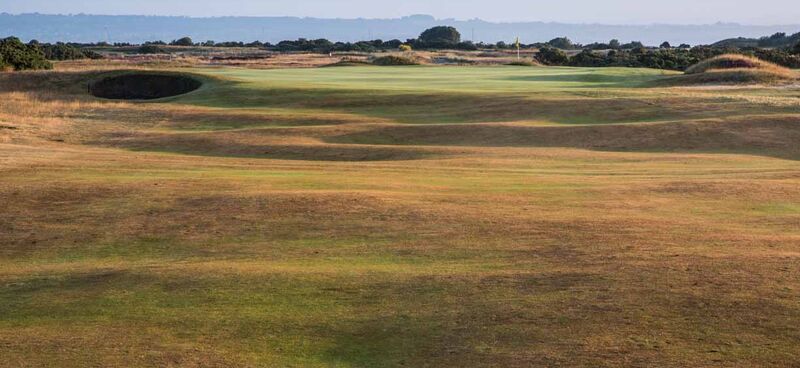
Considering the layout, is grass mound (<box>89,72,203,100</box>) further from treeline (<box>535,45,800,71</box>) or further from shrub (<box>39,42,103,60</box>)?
shrub (<box>39,42,103,60</box>)

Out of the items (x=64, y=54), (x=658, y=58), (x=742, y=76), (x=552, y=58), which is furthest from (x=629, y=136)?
(x=64, y=54)

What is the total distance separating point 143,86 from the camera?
163ft

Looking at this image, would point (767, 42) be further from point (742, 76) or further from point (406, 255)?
point (406, 255)

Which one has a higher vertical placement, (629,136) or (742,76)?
(742,76)

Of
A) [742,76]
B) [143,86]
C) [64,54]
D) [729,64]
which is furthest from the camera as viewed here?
[64,54]

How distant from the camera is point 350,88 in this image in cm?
4469

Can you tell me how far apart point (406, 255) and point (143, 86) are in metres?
38.3

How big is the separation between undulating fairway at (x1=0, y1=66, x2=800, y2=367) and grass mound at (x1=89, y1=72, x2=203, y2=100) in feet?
62.3

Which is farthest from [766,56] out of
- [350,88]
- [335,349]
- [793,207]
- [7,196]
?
[335,349]

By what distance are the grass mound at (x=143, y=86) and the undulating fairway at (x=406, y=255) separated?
18993mm

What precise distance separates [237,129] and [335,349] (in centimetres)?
2485

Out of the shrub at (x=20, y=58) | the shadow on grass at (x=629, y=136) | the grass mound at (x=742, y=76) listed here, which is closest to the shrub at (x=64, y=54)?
the shrub at (x=20, y=58)

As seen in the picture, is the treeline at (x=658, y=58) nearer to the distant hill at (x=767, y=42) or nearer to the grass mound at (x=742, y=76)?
the grass mound at (x=742, y=76)

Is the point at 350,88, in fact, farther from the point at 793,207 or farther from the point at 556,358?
the point at 556,358
